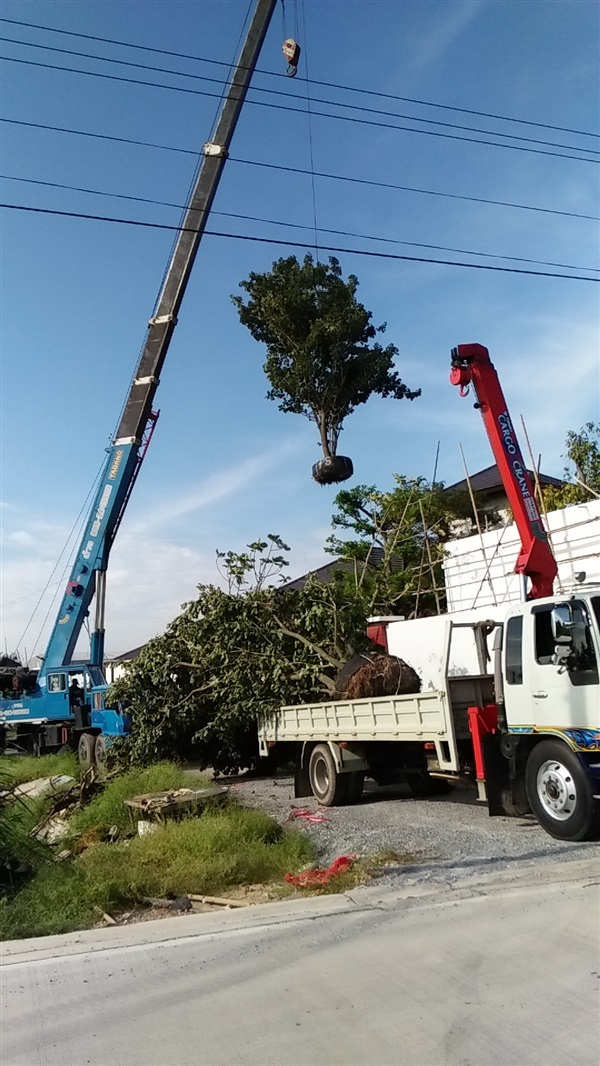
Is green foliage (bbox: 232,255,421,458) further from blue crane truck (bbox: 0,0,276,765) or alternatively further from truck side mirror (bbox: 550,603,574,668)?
truck side mirror (bbox: 550,603,574,668)

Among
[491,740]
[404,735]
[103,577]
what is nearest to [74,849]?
[404,735]

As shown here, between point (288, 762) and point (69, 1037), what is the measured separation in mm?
11156

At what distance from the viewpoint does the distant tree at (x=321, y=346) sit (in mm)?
21922

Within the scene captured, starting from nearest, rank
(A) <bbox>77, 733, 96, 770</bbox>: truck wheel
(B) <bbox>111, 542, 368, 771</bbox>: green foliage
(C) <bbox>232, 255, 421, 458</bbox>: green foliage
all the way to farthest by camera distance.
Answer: (B) <bbox>111, 542, 368, 771</bbox>: green foliage, (A) <bbox>77, 733, 96, 770</bbox>: truck wheel, (C) <bbox>232, 255, 421, 458</bbox>: green foliage

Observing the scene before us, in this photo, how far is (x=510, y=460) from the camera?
10.8 m

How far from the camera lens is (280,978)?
4.29 metres

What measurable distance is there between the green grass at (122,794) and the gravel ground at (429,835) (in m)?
1.17

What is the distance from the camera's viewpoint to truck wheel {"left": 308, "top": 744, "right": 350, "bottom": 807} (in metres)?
10.4

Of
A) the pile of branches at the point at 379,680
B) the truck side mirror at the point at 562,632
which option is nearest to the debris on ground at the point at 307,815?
the pile of branches at the point at 379,680

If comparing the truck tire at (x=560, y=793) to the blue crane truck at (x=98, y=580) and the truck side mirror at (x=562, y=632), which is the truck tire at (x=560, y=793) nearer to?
the truck side mirror at (x=562, y=632)

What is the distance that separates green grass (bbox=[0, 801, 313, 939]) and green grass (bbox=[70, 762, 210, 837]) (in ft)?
4.90

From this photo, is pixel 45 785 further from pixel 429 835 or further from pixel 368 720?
pixel 429 835

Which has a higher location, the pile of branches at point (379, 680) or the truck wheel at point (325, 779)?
the pile of branches at point (379, 680)

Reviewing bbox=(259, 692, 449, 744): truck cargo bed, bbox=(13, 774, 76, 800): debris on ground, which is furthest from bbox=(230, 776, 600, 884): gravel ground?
bbox=(13, 774, 76, 800): debris on ground
